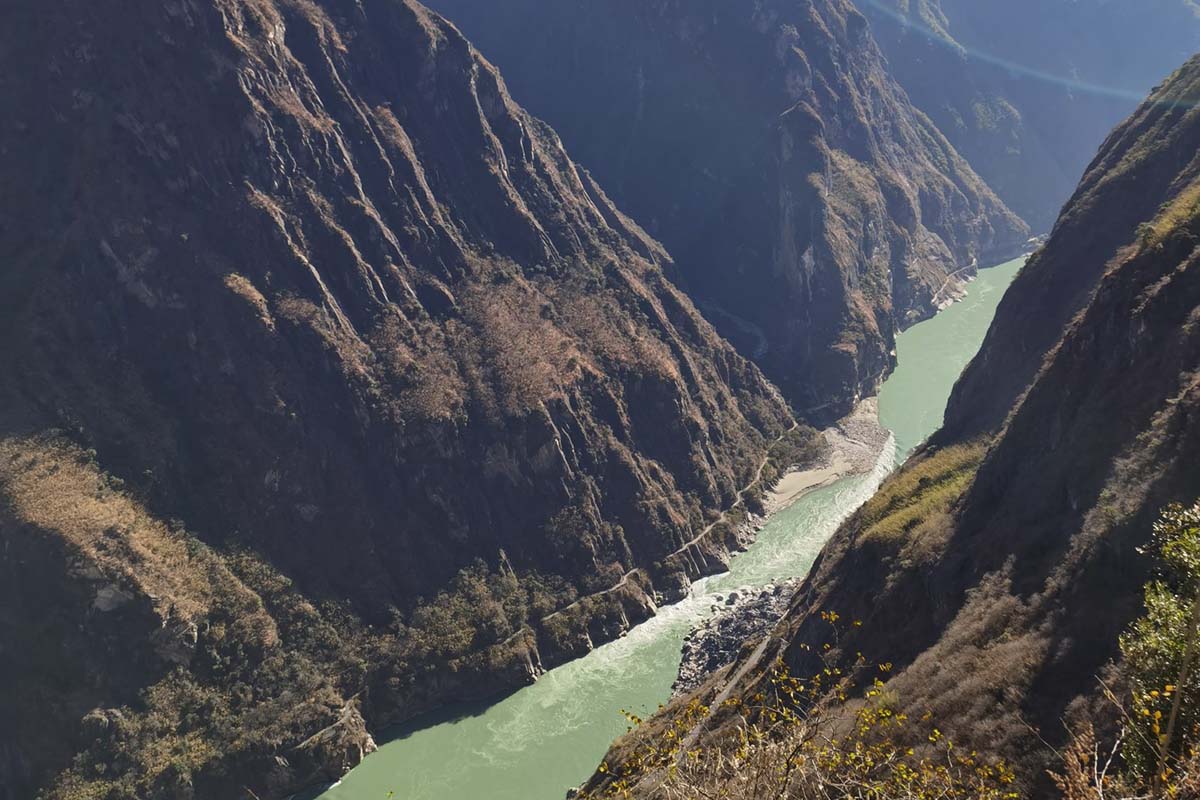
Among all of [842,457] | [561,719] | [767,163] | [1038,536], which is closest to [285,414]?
[561,719]

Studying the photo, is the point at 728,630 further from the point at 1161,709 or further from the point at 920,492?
the point at 1161,709

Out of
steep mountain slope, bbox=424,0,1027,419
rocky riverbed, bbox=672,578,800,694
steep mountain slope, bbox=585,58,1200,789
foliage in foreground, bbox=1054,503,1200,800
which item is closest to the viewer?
foliage in foreground, bbox=1054,503,1200,800

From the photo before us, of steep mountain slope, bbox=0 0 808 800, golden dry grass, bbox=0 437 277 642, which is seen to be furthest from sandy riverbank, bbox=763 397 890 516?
golden dry grass, bbox=0 437 277 642

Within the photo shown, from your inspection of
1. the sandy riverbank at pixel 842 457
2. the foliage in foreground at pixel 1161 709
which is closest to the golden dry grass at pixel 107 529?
the sandy riverbank at pixel 842 457

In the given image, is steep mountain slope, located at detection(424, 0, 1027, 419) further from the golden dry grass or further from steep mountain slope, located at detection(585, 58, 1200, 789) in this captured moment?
the golden dry grass

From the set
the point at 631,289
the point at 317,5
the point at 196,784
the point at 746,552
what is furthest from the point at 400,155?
the point at 196,784

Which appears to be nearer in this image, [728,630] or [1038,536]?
[1038,536]
